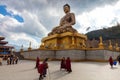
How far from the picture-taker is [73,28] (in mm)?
24047

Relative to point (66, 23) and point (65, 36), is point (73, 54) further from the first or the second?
point (66, 23)

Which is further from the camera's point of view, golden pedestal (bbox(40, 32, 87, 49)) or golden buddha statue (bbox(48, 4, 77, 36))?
golden buddha statue (bbox(48, 4, 77, 36))

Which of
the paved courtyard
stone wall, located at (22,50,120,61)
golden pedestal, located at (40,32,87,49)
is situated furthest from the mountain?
the paved courtyard

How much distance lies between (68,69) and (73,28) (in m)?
13.7

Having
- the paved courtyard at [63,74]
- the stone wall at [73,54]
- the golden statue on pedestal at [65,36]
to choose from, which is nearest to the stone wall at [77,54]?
the stone wall at [73,54]

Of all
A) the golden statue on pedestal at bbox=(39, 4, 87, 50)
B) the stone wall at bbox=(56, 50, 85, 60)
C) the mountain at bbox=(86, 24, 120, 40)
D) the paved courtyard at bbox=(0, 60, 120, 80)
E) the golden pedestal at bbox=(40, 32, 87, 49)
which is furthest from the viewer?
the mountain at bbox=(86, 24, 120, 40)

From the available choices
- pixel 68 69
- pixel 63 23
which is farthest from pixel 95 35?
pixel 68 69

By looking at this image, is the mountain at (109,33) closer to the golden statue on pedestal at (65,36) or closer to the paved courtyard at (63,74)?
the golden statue on pedestal at (65,36)

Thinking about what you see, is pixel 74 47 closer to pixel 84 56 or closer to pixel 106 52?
pixel 84 56

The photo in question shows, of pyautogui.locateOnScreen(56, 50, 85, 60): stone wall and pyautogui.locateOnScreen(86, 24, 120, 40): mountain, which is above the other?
pyautogui.locateOnScreen(86, 24, 120, 40): mountain

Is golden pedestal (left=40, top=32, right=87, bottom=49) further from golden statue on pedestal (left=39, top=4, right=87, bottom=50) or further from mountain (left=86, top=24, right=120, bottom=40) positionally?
mountain (left=86, top=24, right=120, bottom=40)

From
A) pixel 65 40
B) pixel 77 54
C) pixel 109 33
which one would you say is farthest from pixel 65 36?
pixel 109 33

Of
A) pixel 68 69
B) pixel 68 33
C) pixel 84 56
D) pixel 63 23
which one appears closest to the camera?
pixel 68 69

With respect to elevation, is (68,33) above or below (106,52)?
above
